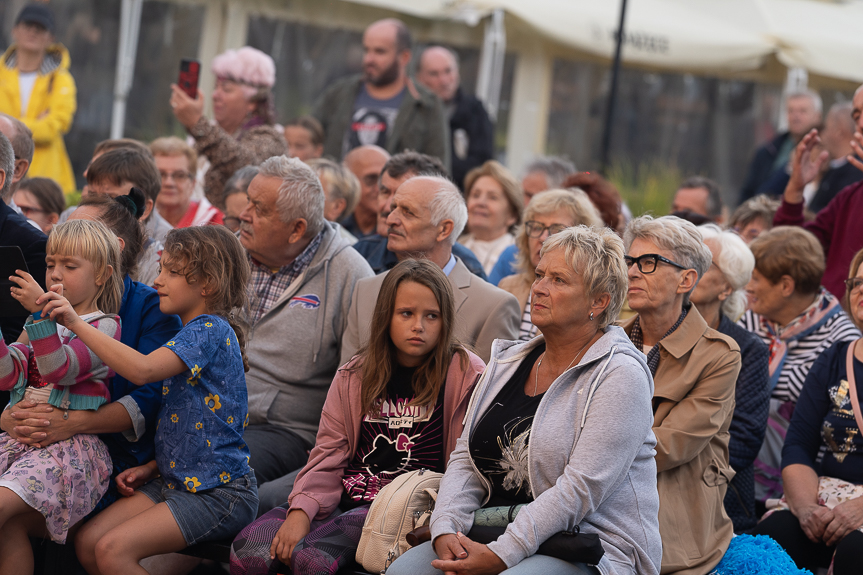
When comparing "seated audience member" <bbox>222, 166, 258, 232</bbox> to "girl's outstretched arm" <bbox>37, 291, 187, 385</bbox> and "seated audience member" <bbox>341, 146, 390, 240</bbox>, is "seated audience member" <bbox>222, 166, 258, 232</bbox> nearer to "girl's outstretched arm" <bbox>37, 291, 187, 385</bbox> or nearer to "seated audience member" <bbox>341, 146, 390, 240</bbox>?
"seated audience member" <bbox>341, 146, 390, 240</bbox>

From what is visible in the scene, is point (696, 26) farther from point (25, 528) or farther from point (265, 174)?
point (25, 528)

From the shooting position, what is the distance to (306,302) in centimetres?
441

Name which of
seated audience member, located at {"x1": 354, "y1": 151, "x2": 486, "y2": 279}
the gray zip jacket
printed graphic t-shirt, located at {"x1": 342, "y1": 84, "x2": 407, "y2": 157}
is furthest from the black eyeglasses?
printed graphic t-shirt, located at {"x1": 342, "y1": 84, "x2": 407, "y2": 157}

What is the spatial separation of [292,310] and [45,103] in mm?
4344

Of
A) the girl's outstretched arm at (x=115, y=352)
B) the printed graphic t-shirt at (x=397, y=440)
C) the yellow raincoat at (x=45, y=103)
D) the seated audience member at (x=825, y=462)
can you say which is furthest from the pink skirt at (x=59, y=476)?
the yellow raincoat at (x=45, y=103)

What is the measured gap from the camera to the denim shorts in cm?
338

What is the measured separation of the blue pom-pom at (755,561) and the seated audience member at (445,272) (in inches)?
50.4

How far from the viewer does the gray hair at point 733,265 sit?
432 centimetres

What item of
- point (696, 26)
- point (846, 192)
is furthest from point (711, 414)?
point (696, 26)

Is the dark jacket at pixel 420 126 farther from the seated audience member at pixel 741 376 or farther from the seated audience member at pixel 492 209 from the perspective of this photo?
the seated audience member at pixel 741 376

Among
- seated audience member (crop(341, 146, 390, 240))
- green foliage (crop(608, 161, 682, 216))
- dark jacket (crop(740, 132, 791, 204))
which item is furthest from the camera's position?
green foliage (crop(608, 161, 682, 216))

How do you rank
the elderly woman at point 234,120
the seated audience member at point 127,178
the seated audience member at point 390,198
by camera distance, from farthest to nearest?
the elderly woman at point 234,120 < the seated audience member at point 390,198 < the seated audience member at point 127,178

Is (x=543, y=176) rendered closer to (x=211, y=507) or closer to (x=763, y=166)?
(x=763, y=166)

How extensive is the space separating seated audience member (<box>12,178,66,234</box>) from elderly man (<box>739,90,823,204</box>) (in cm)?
590
